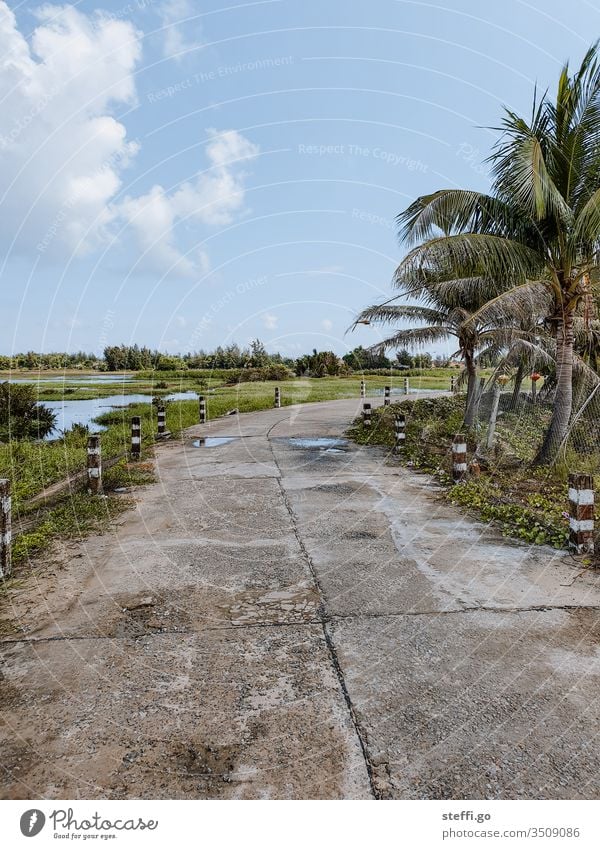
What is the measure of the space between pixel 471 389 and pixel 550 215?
6158 mm

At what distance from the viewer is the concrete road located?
2463mm

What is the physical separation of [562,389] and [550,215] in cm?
313

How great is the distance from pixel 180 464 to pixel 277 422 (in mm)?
7863

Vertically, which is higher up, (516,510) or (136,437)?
(136,437)

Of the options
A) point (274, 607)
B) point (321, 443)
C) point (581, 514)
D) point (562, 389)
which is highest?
point (562, 389)

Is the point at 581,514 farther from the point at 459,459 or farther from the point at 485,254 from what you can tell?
the point at 485,254

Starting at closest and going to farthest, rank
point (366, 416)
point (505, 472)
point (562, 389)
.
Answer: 1. point (505, 472)
2. point (562, 389)
3. point (366, 416)

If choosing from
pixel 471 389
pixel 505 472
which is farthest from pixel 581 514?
pixel 471 389

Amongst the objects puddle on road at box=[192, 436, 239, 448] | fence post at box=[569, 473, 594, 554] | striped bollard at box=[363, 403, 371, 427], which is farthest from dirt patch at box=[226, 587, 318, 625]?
striped bollard at box=[363, 403, 371, 427]

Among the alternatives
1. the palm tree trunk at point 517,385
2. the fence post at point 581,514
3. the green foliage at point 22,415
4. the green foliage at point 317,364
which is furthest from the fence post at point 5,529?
the green foliage at point 317,364

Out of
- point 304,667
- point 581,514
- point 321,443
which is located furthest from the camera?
point 321,443

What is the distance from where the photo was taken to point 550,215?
983 cm

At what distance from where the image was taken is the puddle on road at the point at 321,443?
1266 cm

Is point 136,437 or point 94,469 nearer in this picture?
point 94,469
